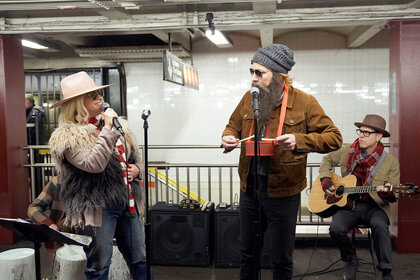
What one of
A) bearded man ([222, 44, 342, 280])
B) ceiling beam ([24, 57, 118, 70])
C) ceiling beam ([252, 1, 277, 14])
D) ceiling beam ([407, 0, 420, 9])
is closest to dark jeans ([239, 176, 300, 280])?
bearded man ([222, 44, 342, 280])

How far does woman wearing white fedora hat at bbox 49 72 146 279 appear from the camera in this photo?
90.0 inches

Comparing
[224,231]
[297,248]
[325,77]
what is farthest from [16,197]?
[325,77]

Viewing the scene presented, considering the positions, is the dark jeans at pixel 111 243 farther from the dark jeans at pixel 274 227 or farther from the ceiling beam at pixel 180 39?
the ceiling beam at pixel 180 39

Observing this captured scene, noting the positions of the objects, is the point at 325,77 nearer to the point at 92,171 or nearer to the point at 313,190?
the point at 313,190

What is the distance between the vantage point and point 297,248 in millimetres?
4656

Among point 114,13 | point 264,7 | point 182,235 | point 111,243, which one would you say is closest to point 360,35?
point 264,7

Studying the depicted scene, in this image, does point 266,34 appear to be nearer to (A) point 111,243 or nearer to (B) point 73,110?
(B) point 73,110

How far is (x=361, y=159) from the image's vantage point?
3730 millimetres

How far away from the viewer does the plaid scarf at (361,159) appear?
145 inches

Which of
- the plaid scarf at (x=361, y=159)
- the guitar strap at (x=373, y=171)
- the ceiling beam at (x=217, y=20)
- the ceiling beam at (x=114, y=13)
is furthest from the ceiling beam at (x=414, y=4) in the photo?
the ceiling beam at (x=114, y=13)

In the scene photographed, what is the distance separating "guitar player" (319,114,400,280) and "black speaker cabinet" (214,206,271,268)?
2.70 ft

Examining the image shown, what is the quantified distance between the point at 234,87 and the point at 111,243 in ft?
18.1

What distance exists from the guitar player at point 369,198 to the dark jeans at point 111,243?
1949 mm

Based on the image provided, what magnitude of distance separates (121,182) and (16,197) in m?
3.23
